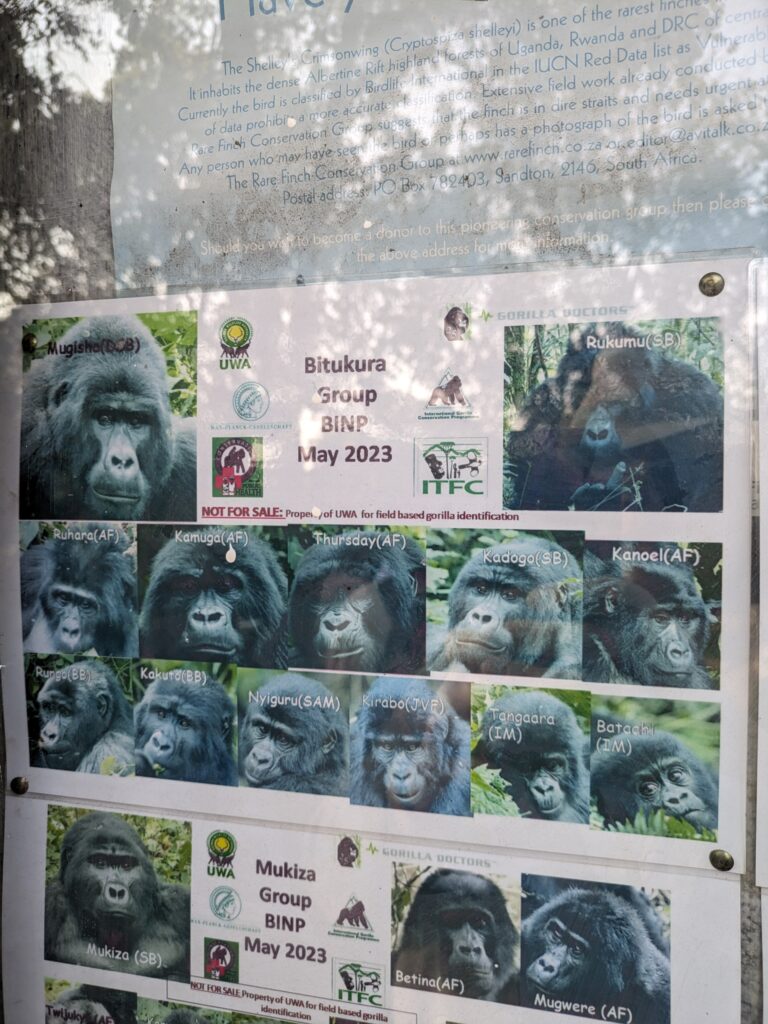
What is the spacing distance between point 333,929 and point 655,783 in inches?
33.5

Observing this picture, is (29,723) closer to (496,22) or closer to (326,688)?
(326,688)

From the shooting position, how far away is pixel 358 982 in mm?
2221

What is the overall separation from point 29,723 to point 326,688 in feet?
2.82

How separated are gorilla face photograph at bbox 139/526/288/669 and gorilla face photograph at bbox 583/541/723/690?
0.74m

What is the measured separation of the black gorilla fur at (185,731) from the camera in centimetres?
233

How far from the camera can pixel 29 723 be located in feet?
8.18

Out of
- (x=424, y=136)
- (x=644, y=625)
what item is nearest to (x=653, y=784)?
(x=644, y=625)

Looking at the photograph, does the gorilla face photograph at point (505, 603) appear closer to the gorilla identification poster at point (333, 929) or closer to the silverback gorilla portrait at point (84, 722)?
the gorilla identification poster at point (333, 929)

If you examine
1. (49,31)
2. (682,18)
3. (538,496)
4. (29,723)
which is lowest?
(29,723)

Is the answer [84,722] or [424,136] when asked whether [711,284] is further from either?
[84,722]

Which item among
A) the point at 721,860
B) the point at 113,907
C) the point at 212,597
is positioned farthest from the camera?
the point at 113,907

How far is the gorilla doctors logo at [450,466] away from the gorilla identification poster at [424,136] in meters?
0.40

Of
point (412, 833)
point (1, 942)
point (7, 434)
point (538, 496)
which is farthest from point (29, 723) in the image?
point (538, 496)

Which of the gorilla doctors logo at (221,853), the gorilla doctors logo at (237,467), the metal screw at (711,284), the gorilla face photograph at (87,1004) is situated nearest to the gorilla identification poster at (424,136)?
the metal screw at (711,284)
